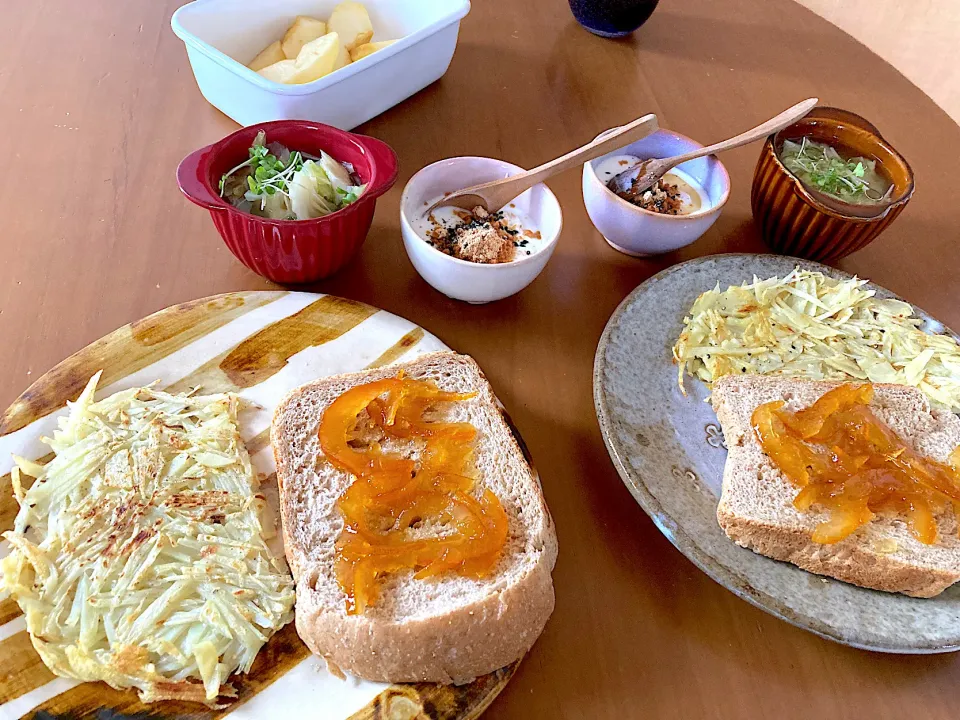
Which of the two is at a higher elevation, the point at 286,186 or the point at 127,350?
the point at 286,186

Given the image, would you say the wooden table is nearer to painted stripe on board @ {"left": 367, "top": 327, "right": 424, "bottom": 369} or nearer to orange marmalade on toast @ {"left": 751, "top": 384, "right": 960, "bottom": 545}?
painted stripe on board @ {"left": 367, "top": 327, "right": 424, "bottom": 369}

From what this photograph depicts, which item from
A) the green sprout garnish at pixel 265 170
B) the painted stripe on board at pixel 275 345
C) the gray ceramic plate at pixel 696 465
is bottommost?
the painted stripe on board at pixel 275 345

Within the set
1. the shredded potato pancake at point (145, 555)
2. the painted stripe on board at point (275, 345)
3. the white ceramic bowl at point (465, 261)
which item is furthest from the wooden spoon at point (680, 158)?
the shredded potato pancake at point (145, 555)

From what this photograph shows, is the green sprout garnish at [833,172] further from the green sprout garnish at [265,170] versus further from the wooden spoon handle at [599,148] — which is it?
the green sprout garnish at [265,170]

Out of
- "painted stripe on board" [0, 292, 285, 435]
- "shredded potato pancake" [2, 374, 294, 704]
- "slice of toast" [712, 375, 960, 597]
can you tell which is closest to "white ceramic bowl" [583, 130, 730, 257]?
"slice of toast" [712, 375, 960, 597]

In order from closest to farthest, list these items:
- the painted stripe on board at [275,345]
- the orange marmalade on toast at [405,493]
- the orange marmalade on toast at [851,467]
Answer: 1. the orange marmalade on toast at [405,493]
2. the orange marmalade on toast at [851,467]
3. the painted stripe on board at [275,345]

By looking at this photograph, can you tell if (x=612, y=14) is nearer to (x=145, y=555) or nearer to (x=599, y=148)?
(x=599, y=148)

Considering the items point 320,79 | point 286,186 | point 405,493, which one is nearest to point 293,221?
point 286,186
